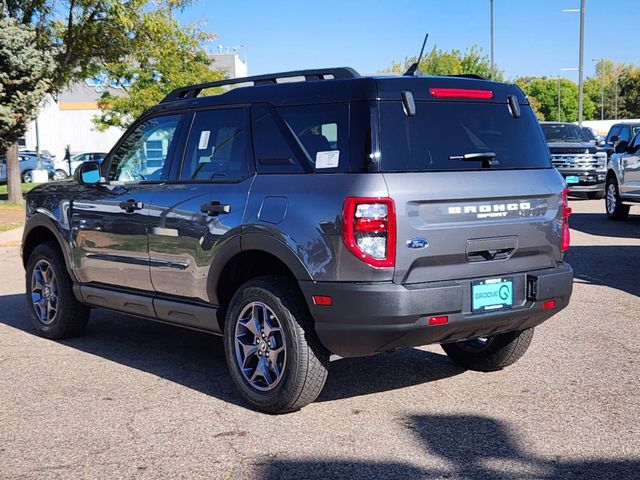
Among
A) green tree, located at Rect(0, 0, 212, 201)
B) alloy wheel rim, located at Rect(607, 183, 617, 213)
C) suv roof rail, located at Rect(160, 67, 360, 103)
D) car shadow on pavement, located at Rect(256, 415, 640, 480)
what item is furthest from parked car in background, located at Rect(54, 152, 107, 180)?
car shadow on pavement, located at Rect(256, 415, 640, 480)

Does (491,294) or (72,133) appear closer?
(491,294)

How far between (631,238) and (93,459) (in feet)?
39.1

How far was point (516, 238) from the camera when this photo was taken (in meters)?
5.34

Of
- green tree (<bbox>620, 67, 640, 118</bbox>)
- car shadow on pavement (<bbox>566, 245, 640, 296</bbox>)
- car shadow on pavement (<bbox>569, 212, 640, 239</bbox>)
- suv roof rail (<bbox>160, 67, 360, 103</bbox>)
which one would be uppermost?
green tree (<bbox>620, 67, 640, 118</bbox>)

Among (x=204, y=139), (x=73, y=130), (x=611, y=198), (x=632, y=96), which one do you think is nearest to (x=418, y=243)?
(x=204, y=139)

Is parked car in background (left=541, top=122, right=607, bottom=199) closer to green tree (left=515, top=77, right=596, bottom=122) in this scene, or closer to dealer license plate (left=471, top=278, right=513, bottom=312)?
dealer license plate (left=471, top=278, right=513, bottom=312)

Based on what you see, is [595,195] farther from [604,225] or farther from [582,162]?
[604,225]

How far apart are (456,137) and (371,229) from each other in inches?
36.4

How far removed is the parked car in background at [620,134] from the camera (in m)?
22.3

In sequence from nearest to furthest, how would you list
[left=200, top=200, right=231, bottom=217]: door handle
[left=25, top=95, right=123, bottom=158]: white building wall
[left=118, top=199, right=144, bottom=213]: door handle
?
[left=200, top=200, right=231, bottom=217]: door handle, [left=118, top=199, right=144, bottom=213]: door handle, [left=25, top=95, right=123, bottom=158]: white building wall

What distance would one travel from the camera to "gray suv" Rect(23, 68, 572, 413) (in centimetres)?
490

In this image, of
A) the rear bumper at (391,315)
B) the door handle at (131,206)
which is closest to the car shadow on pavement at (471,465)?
the rear bumper at (391,315)

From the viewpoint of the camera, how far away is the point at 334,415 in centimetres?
537

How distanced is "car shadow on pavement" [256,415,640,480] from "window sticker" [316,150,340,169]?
64.3 inches
